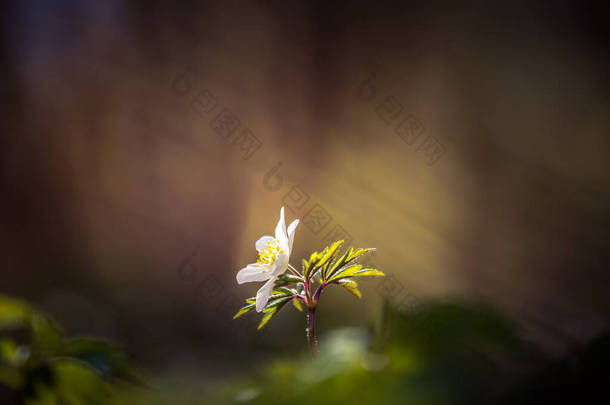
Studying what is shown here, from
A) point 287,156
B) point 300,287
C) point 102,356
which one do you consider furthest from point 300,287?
point 287,156

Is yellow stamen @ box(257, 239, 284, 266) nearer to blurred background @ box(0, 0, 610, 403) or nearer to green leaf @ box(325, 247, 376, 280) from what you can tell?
green leaf @ box(325, 247, 376, 280)

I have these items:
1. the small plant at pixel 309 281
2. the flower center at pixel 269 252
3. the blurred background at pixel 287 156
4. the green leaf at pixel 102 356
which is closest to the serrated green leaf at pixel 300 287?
the small plant at pixel 309 281

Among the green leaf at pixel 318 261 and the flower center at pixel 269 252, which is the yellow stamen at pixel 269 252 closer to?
the flower center at pixel 269 252

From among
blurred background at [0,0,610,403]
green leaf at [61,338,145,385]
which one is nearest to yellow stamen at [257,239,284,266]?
green leaf at [61,338,145,385]

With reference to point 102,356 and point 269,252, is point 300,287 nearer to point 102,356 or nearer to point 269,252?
point 269,252

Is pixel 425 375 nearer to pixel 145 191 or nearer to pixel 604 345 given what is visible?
pixel 604 345

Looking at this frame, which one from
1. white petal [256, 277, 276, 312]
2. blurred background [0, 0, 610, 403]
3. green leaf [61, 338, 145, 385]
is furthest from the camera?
blurred background [0, 0, 610, 403]
